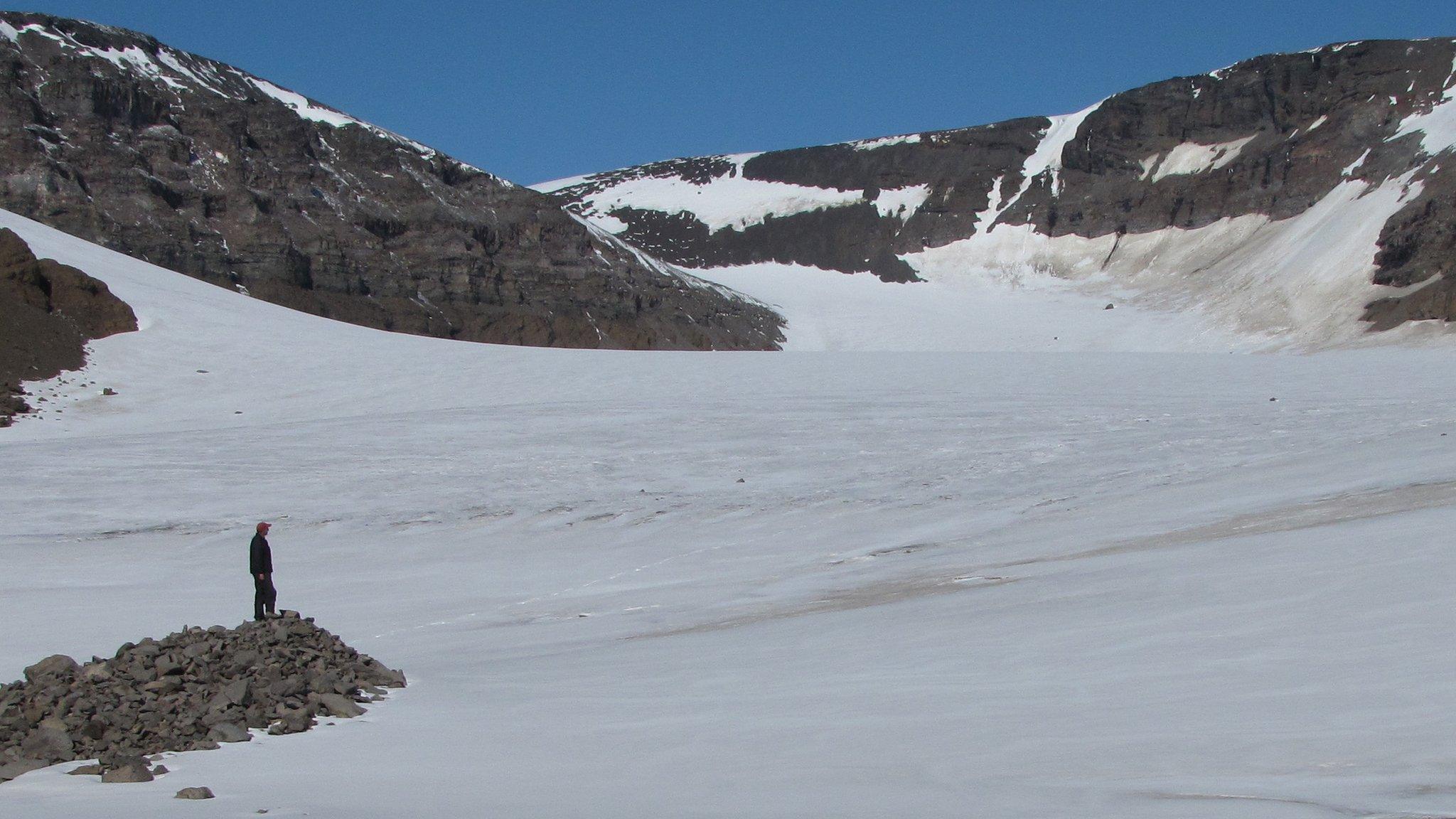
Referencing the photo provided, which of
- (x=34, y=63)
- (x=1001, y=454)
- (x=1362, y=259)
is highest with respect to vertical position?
(x=34, y=63)

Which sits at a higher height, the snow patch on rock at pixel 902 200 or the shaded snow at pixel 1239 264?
the snow patch on rock at pixel 902 200

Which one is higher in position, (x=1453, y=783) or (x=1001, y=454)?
(x=1001, y=454)

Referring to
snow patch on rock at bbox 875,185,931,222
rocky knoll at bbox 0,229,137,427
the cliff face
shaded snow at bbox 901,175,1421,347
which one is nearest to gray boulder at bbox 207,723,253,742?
rocky knoll at bbox 0,229,137,427

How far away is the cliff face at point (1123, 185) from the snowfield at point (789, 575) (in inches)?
1867

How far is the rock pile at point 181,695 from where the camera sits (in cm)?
595

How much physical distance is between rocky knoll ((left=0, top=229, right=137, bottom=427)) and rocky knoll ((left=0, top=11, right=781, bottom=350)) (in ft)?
90.1

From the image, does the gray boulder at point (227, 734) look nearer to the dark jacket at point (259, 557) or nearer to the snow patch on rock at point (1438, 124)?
the dark jacket at point (259, 557)

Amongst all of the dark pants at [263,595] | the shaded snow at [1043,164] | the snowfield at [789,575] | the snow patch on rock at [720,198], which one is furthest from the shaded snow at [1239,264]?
the dark pants at [263,595]

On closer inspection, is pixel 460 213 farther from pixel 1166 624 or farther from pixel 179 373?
pixel 1166 624

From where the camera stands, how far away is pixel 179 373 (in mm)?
32094

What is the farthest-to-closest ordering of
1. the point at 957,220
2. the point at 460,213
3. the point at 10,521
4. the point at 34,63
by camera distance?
the point at 957,220 < the point at 460,213 < the point at 34,63 < the point at 10,521

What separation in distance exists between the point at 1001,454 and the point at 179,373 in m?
21.4

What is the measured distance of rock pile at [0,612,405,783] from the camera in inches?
234

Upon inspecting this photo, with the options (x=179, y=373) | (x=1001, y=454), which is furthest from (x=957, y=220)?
(x=1001, y=454)
